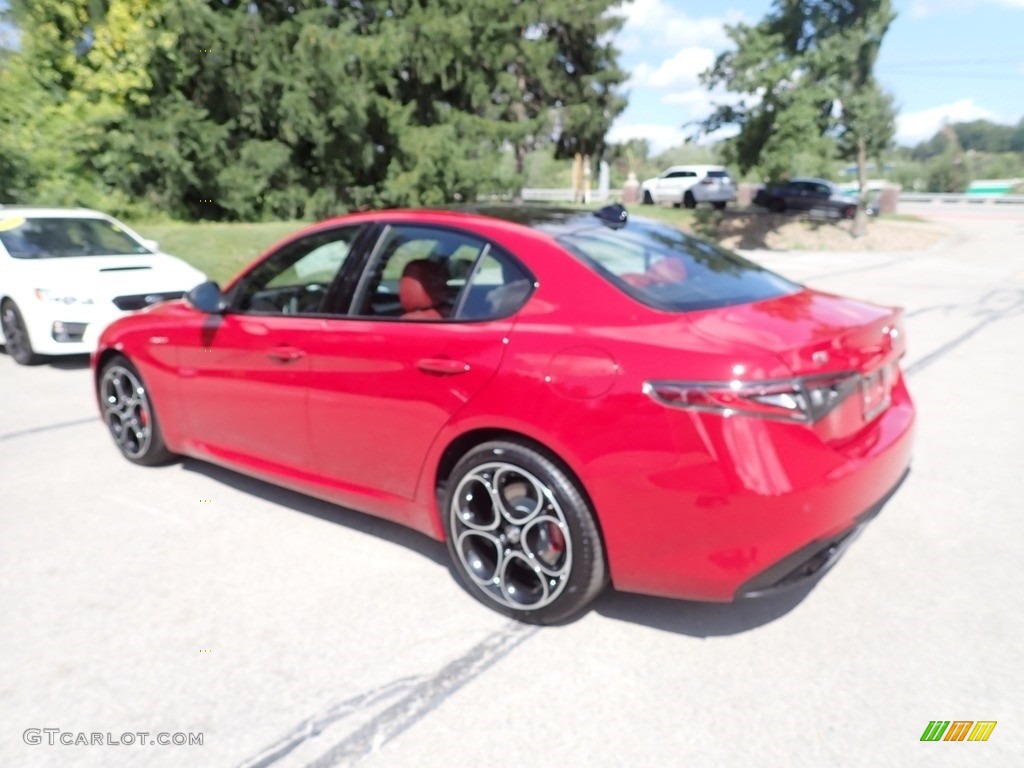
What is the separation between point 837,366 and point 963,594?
3.98 feet

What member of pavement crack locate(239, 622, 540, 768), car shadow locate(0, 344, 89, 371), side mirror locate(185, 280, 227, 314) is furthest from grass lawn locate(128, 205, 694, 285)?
pavement crack locate(239, 622, 540, 768)

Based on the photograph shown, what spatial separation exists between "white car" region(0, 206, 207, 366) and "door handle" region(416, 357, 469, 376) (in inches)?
194

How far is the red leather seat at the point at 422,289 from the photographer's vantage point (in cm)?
362

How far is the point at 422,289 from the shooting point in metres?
3.73

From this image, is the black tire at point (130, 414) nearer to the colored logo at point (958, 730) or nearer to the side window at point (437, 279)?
the side window at point (437, 279)

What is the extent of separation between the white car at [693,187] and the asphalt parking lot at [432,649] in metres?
33.2

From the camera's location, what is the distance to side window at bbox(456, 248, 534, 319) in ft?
10.6

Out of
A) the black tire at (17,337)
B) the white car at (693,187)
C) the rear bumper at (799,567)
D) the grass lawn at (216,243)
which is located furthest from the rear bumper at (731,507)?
the white car at (693,187)

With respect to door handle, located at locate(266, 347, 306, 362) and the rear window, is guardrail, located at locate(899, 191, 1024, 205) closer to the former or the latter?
the rear window

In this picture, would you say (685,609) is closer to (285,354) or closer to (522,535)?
(522,535)

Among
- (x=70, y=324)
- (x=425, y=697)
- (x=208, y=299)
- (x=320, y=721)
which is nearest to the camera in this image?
(x=320, y=721)

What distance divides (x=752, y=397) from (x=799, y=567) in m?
0.63

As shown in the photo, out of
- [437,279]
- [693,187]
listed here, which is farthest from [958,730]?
[693,187]

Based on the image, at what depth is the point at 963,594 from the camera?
11.0 feet
